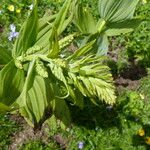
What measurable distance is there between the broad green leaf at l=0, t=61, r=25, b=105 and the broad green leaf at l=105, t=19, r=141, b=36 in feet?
2.53

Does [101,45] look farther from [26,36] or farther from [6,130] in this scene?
[6,130]

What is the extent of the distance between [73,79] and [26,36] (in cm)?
39

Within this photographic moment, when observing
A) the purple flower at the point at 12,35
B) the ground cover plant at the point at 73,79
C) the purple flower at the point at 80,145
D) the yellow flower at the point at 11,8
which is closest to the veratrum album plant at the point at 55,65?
the ground cover plant at the point at 73,79

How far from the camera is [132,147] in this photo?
314 centimetres

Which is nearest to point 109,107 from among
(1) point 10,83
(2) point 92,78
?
(1) point 10,83

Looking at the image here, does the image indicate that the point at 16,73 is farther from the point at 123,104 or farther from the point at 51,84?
the point at 123,104

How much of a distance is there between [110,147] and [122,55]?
918 mm

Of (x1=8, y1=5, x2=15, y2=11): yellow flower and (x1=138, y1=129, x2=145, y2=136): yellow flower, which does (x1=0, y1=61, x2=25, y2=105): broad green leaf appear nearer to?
(x1=138, y1=129, x2=145, y2=136): yellow flower

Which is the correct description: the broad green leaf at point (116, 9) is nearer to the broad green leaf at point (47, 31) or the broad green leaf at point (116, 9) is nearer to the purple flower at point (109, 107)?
the broad green leaf at point (47, 31)

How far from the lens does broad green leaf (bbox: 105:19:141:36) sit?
276 centimetres

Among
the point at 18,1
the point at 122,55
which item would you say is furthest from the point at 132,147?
the point at 18,1

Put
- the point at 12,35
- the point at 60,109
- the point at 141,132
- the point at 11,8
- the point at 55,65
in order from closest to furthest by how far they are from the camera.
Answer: the point at 55,65 < the point at 60,109 < the point at 141,132 < the point at 12,35 < the point at 11,8

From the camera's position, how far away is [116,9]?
2.64 m

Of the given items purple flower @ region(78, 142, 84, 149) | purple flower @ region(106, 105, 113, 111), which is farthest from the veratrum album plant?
purple flower @ region(106, 105, 113, 111)
